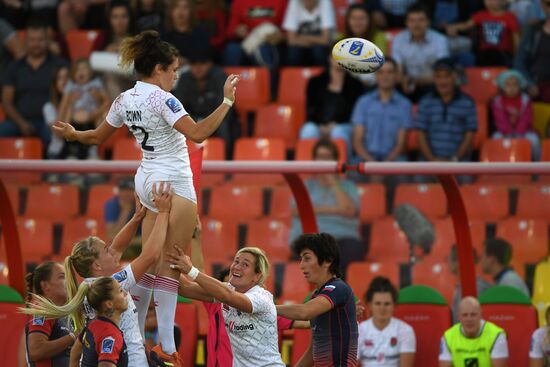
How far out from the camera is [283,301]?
35.7 ft

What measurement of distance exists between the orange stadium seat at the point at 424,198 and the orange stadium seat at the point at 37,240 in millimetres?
3020

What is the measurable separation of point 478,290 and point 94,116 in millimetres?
4944

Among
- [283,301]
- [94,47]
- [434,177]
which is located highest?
[94,47]

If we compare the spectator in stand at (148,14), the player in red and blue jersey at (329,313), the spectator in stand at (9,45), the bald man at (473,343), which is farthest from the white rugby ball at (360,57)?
the spectator in stand at (9,45)

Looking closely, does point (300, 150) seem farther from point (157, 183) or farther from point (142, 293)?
point (157, 183)

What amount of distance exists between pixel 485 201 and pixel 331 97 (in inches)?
132

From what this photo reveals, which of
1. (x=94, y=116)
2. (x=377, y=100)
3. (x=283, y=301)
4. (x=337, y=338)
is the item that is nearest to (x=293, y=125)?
(x=377, y=100)

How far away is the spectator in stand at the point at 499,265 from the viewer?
33.0ft

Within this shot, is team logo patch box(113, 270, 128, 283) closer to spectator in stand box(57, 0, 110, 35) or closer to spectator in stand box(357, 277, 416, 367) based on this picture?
spectator in stand box(357, 277, 416, 367)

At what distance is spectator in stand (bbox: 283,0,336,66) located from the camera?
1392 centimetres

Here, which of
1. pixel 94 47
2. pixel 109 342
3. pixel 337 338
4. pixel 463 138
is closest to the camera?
pixel 109 342

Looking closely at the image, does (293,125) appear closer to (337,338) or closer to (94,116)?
(94,116)

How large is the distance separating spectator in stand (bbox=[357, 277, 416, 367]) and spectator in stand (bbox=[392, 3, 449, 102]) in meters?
3.95

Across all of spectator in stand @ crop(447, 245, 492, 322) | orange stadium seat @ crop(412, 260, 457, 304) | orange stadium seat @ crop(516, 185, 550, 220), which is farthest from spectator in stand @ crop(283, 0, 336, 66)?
orange stadium seat @ crop(516, 185, 550, 220)
